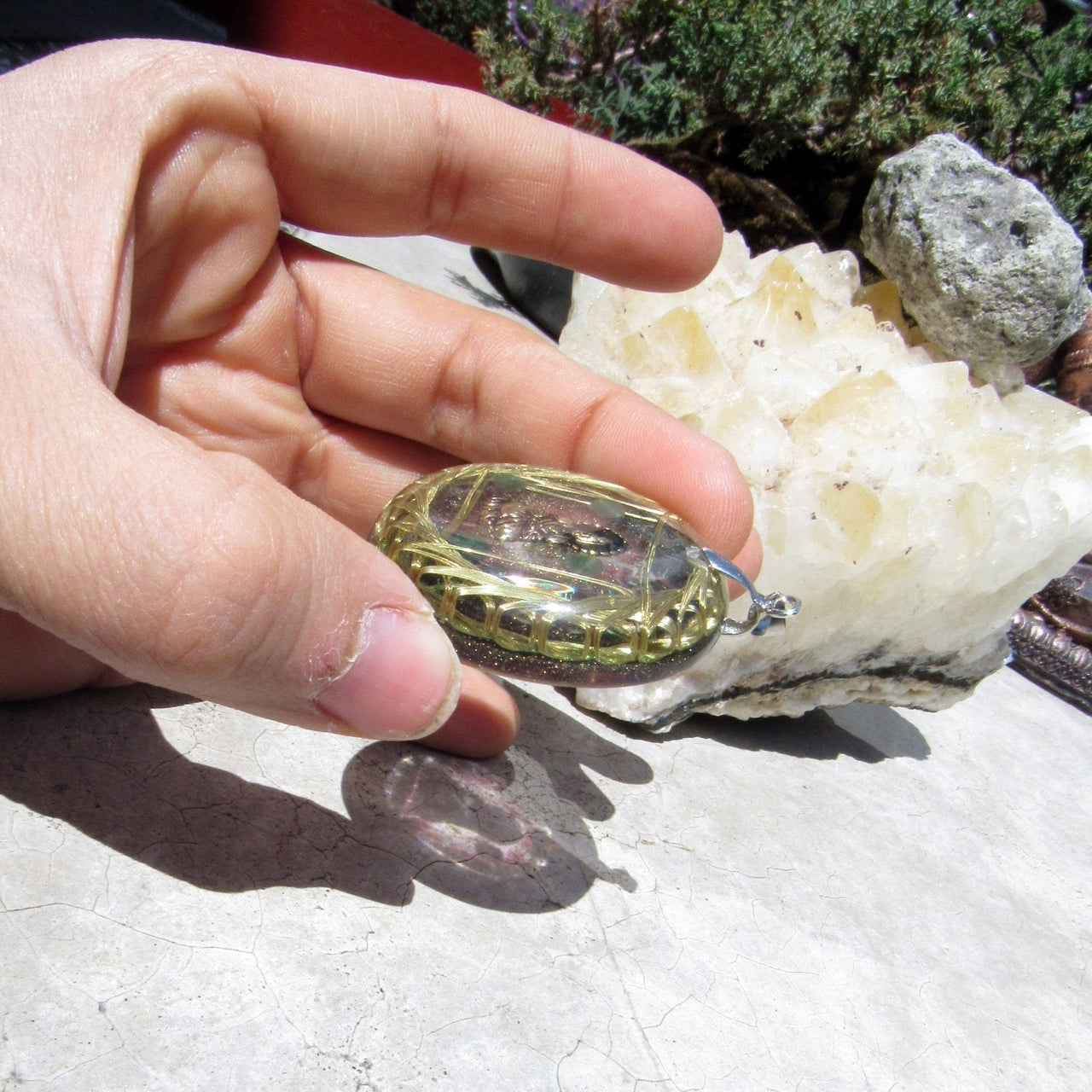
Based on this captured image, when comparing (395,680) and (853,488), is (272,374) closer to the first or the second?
(395,680)

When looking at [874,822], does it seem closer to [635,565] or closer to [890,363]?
[635,565]

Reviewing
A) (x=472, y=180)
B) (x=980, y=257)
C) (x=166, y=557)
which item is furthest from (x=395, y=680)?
(x=980, y=257)

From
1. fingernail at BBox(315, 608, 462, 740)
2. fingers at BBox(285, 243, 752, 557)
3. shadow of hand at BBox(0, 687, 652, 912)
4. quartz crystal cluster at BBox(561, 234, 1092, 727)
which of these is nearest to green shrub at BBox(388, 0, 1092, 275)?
quartz crystal cluster at BBox(561, 234, 1092, 727)

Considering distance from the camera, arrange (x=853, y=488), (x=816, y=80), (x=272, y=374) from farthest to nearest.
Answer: (x=816, y=80)
(x=853, y=488)
(x=272, y=374)

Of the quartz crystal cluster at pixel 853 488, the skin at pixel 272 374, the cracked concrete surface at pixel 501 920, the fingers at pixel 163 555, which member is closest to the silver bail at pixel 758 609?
the skin at pixel 272 374

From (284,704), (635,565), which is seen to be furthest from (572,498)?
(284,704)

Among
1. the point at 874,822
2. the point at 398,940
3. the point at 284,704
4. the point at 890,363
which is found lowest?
the point at 398,940

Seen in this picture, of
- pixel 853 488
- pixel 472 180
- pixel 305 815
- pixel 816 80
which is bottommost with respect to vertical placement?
pixel 305 815

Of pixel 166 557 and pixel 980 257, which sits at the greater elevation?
pixel 980 257
